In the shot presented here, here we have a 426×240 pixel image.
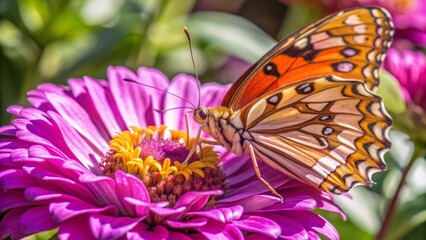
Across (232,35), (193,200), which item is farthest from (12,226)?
(232,35)

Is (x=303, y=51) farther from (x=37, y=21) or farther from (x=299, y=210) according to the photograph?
(x=37, y=21)

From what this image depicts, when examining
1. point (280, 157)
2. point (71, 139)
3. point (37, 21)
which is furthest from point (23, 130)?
point (37, 21)

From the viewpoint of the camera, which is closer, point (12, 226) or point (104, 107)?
point (12, 226)

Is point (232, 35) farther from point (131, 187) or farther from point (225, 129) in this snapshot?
point (131, 187)

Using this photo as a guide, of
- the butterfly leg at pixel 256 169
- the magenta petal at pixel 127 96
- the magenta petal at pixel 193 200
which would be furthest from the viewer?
the magenta petal at pixel 127 96

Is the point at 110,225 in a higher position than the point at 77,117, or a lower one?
lower

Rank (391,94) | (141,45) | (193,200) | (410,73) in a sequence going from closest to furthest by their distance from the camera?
(193,200), (391,94), (410,73), (141,45)

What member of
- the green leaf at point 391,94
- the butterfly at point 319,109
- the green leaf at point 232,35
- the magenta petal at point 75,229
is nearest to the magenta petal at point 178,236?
the magenta petal at point 75,229

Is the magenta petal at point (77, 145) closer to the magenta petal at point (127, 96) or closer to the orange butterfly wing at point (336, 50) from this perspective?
the magenta petal at point (127, 96)
